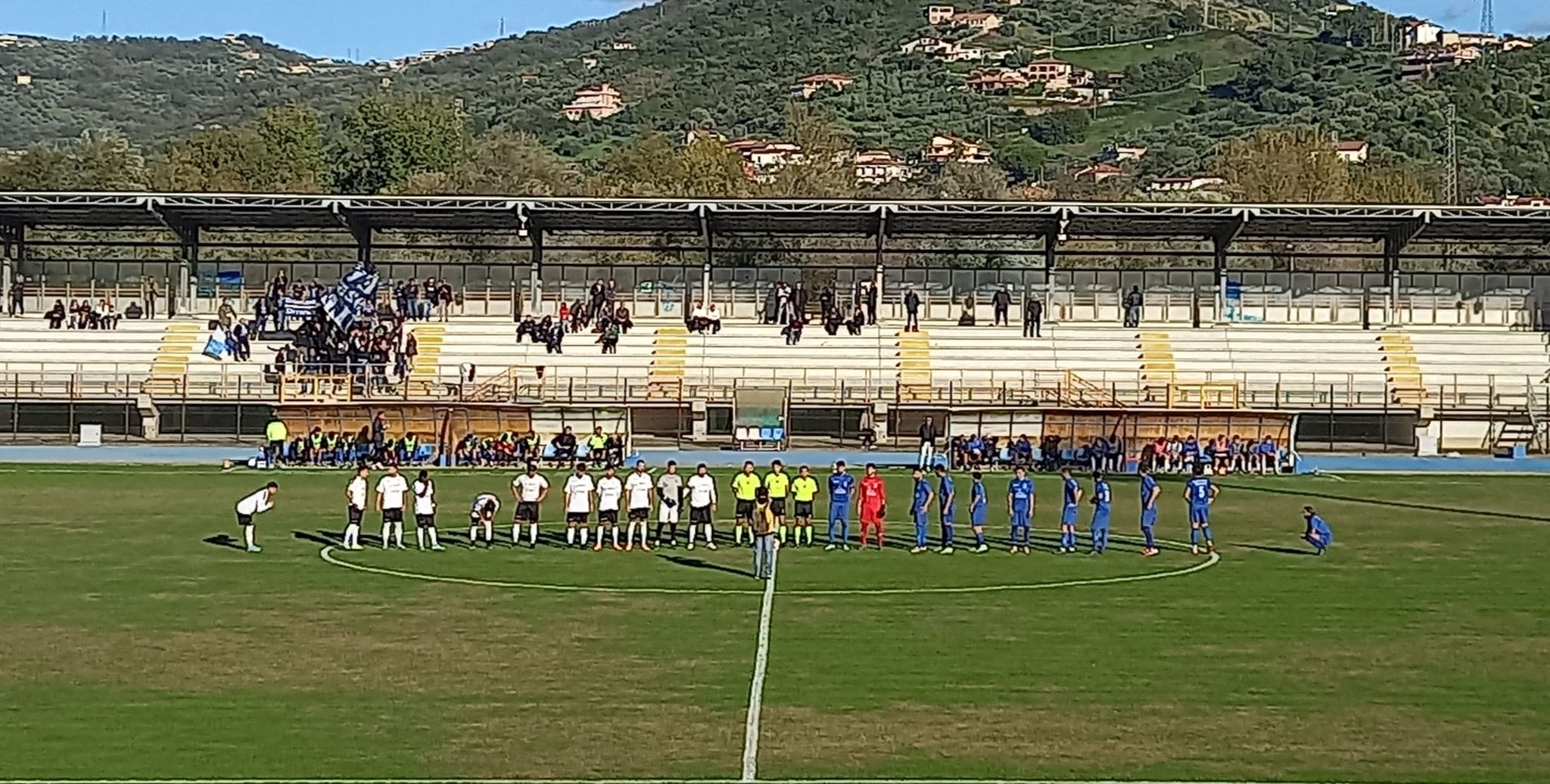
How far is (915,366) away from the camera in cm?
5672

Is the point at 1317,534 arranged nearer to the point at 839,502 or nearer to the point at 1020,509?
the point at 1020,509

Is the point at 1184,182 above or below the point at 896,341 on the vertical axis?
above

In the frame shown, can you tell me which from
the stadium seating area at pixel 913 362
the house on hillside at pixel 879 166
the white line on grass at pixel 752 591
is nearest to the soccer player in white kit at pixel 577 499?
the white line on grass at pixel 752 591

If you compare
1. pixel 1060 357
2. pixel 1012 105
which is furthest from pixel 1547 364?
pixel 1012 105

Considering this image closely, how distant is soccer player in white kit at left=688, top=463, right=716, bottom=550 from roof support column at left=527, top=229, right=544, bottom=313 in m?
31.0

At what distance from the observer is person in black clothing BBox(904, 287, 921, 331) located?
59.5 metres

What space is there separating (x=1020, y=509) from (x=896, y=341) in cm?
2940

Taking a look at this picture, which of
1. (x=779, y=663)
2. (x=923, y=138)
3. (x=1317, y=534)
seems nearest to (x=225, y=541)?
(x=779, y=663)

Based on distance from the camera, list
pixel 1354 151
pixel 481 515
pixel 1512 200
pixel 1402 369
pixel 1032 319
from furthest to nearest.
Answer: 1. pixel 1354 151
2. pixel 1512 200
3. pixel 1032 319
4. pixel 1402 369
5. pixel 481 515

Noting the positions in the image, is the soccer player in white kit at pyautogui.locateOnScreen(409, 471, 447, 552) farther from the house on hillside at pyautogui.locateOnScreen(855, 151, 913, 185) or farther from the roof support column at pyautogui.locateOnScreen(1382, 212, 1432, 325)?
the house on hillside at pyautogui.locateOnScreen(855, 151, 913, 185)

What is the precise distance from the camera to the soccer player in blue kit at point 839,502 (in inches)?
1149

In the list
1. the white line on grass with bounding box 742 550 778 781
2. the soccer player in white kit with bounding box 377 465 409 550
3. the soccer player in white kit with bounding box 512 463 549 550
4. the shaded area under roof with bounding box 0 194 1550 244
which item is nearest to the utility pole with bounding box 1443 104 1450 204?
Result: the shaded area under roof with bounding box 0 194 1550 244

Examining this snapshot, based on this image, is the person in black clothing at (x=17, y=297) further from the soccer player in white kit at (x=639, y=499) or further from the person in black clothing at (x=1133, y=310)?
the soccer player in white kit at (x=639, y=499)

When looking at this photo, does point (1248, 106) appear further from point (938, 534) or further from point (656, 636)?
point (656, 636)
